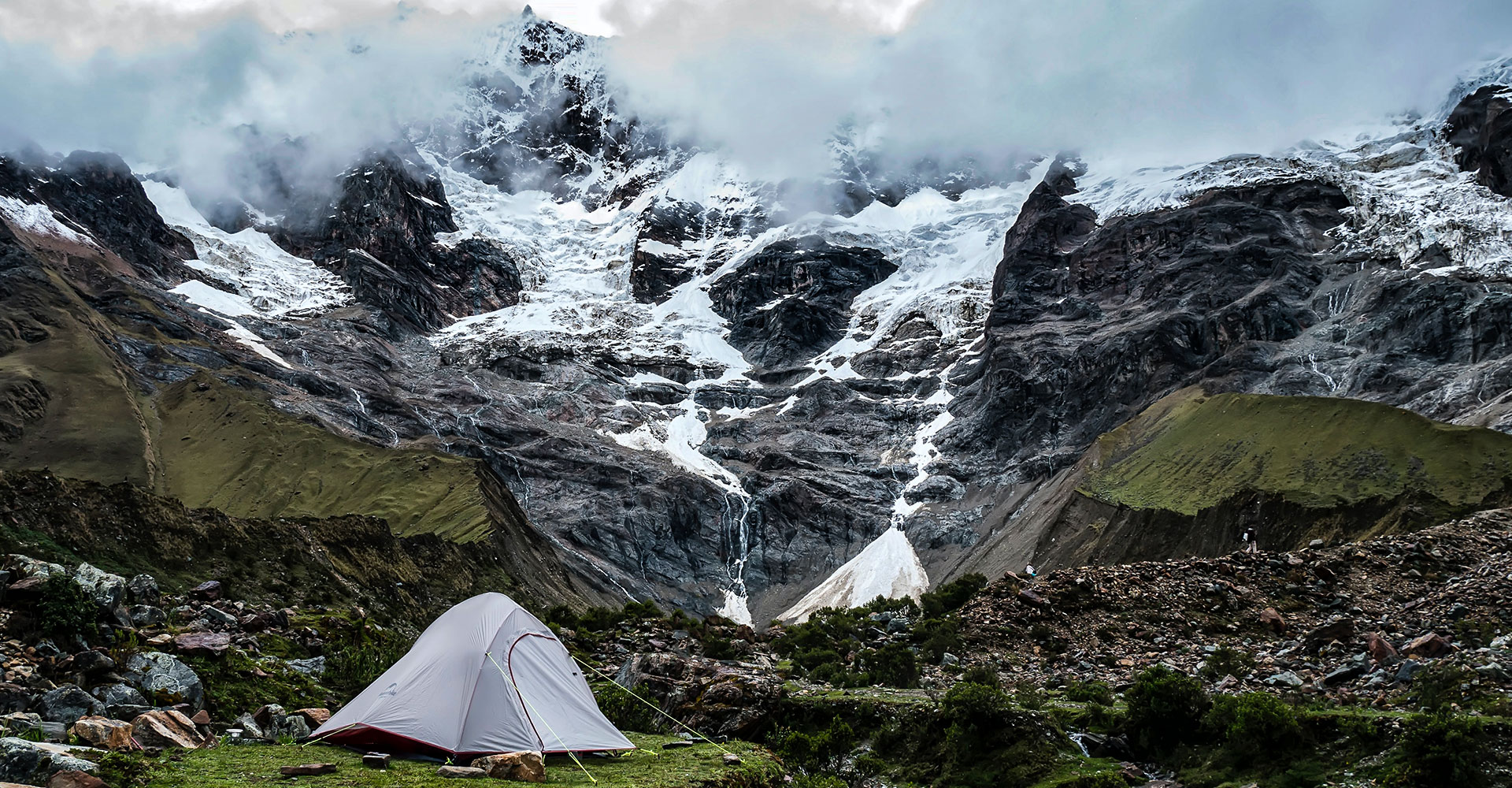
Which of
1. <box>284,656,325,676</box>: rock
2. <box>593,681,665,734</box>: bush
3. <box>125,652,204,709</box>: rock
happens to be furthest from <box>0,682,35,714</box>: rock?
<box>593,681,665,734</box>: bush

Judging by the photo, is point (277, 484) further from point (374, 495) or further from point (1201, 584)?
point (1201, 584)

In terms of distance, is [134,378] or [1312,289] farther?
[1312,289]

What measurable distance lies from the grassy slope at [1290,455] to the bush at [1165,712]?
46.3 metres

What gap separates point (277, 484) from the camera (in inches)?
4131

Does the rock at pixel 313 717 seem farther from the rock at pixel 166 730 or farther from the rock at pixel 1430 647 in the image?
the rock at pixel 1430 647

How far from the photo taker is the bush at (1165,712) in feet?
66.2

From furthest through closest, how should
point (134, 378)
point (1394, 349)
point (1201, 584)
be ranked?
1. point (1394, 349)
2. point (134, 378)
3. point (1201, 584)

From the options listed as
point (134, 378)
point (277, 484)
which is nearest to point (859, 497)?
point (277, 484)

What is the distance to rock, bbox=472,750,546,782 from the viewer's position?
16.6 m

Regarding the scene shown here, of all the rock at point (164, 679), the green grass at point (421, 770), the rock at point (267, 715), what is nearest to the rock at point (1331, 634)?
the green grass at point (421, 770)

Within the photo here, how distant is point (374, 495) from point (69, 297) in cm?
8595

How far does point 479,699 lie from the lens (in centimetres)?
1916

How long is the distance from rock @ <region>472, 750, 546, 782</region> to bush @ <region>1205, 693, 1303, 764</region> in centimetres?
1408

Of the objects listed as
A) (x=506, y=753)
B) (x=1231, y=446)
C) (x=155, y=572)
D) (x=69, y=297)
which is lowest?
(x=506, y=753)
